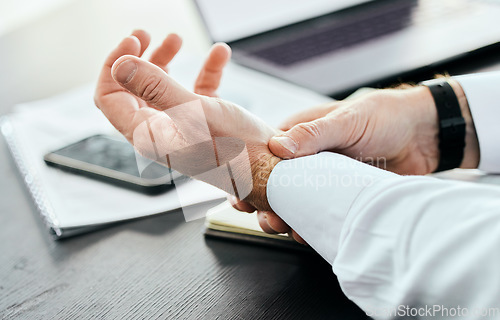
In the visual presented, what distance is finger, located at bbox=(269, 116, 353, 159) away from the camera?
50cm

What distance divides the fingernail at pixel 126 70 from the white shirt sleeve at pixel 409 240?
0.20 metres

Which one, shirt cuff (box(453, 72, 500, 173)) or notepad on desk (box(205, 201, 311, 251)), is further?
shirt cuff (box(453, 72, 500, 173))

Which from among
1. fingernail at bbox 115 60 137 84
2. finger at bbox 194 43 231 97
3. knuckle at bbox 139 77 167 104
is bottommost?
finger at bbox 194 43 231 97

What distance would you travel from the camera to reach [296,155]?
51cm

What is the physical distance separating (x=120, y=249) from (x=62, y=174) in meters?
0.21

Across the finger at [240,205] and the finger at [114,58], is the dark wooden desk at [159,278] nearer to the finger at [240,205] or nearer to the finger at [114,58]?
the finger at [240,205]

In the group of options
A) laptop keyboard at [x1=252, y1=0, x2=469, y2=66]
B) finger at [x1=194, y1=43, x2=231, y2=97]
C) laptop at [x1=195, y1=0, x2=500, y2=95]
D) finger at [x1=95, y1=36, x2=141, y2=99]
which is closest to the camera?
finger at [x1=95, y1=36, x2=141, y2=99]

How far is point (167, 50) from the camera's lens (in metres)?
0.59

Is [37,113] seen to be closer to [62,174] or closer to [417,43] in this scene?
[62,174]

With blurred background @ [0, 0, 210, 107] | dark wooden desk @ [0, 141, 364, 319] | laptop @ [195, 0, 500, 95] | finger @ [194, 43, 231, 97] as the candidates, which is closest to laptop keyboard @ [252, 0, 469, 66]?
laptop @ [195, 0, 500, 95]

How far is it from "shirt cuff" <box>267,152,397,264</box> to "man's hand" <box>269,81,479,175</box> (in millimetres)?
103

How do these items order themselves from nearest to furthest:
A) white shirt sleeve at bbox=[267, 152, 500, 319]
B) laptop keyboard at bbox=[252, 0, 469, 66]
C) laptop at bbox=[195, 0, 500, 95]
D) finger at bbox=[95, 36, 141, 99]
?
white shirt sleeve at bbox=[267, 152, 500, 319]
finger at bbox=[95, 36, 141, 99]
laptop at bbox=[195, 0, 500, 95]
laptop keyboard at bbox=[252, 0, 469, 66]

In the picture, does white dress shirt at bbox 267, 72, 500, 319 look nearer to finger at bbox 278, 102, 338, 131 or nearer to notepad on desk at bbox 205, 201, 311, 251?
notepad on desk at bbox 205, 201, 311, 251

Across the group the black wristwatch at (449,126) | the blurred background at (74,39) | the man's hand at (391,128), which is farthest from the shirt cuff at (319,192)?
the blurred background at (74,39)
